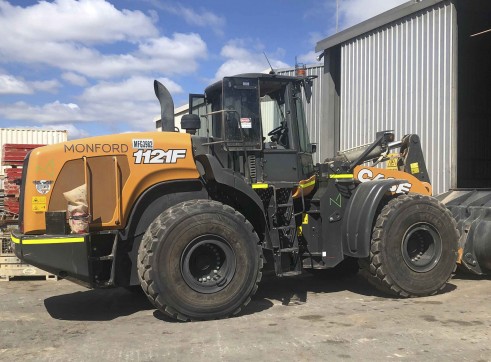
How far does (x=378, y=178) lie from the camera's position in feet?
23.7

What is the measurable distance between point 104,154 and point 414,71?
7.44 m

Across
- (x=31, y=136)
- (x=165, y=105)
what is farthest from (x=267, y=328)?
(x=31, y=136)

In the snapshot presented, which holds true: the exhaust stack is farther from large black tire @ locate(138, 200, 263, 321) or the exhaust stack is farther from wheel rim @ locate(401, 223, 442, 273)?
wheel rim @ locate(401, 223, 442, 273)

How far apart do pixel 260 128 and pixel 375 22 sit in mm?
6525

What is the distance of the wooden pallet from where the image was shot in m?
8.24

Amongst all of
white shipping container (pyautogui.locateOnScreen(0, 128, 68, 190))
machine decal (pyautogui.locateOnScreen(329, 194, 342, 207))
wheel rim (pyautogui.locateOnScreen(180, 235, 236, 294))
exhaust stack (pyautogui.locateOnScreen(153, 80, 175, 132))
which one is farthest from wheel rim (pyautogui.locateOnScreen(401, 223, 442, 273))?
white shipping container (pyautogui.locateOnScreen(0, 128, 68, 190))

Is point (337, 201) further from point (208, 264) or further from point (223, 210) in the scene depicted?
point (208, 264)

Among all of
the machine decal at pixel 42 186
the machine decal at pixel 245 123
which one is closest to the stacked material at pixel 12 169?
the machine decal at pixel 42 186

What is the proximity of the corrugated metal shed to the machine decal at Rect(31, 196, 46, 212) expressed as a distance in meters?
7.51

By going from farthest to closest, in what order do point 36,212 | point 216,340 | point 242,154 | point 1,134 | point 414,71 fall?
point 1,134, point 414,71, point 242,154, point 36,212, point 216,340

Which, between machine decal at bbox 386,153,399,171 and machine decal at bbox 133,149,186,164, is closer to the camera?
machine decal at bbox 133,149,186,164

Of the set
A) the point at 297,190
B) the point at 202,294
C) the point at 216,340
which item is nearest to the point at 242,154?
the point at 297,190

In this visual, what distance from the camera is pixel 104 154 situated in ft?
18.3

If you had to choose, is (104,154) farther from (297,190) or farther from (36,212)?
(297,190)
